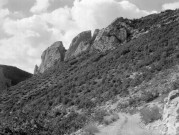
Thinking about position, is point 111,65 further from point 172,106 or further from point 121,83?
point 172,106

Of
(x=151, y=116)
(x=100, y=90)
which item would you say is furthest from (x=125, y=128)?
(x=100, y=90)

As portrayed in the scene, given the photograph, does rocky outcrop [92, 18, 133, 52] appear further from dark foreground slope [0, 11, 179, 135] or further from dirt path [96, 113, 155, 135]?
dirt path [96, 113, 155, 135]

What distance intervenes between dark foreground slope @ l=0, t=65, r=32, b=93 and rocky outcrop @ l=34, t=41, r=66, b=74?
38.9ft

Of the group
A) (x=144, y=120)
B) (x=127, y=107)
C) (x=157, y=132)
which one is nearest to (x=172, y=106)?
(x=157, y=132)

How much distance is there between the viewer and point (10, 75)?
81.8 m

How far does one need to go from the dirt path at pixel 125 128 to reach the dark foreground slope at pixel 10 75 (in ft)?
212

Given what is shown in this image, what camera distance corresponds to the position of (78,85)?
28.4 metres

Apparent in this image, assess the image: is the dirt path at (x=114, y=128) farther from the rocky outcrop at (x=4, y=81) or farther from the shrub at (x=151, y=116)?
the rocky outcrop at (x=4, y=81)

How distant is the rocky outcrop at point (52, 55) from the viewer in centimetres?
6484

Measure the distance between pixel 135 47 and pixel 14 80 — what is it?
56.3 metres

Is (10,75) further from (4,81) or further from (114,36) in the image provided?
(114,36)

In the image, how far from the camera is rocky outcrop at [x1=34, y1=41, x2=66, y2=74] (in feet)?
213

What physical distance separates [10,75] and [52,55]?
21.0m

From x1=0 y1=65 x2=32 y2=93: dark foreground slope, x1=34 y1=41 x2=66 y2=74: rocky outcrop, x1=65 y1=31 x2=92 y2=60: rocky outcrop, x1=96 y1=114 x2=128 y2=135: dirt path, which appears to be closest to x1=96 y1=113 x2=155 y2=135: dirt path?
x1=96 y1=114 x2=128 y2=135: dirt path
